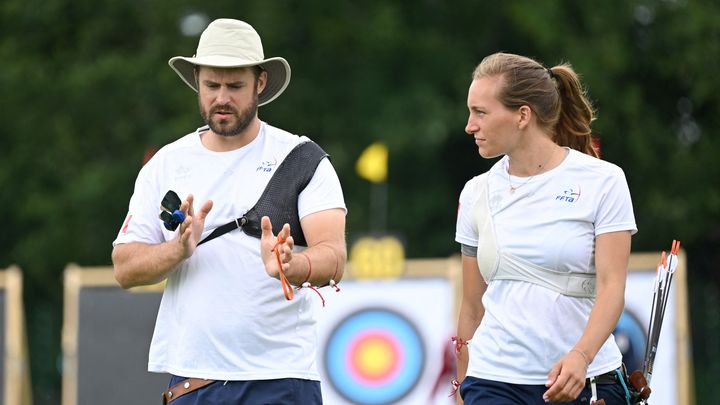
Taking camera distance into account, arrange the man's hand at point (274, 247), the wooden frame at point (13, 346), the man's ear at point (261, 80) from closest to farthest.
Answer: the man's hand at point (274, 247)
the man's ear at point (261, 80)
the wooden frame at point (13, 346)

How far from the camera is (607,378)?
160 inches

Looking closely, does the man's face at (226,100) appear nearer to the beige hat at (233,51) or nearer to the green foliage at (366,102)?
the beige hat at (233,51)

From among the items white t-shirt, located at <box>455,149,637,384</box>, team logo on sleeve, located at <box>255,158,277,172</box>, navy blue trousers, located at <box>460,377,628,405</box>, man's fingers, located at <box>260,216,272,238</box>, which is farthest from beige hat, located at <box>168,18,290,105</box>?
navy blue trousers, located at <box>460,377,628,405</box>

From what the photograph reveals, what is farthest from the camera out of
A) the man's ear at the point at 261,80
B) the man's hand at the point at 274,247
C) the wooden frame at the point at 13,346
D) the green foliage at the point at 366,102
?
the green foliage at the point at 366,102

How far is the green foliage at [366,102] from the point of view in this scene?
56.4ft

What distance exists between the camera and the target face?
9.43m

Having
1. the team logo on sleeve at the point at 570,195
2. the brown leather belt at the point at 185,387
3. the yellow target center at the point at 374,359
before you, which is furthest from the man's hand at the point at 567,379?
the yellow target center at the point at 374,359

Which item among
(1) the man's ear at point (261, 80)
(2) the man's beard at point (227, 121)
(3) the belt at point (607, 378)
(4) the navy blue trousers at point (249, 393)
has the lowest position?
(4) the navy blue trousers at point (249, 393)

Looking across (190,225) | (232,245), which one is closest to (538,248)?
(232,245)

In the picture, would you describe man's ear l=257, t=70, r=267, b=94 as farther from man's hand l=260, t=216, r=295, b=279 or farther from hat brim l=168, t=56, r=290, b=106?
man's hand l=260, t=216, r=295, b=279

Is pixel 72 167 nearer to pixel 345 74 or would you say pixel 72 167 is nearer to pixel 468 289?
pixel 345 74

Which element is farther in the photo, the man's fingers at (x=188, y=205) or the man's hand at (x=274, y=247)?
the man's fingers at (x=188, y=205)

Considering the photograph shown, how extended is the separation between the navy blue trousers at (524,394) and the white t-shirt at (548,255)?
0.9 inches

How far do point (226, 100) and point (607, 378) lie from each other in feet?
4.55
